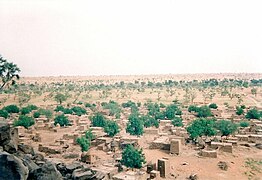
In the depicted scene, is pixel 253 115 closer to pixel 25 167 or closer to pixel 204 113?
pixel 204 113

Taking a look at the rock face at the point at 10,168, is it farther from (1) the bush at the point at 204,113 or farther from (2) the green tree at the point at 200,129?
(1) the bush at the point at 204,113

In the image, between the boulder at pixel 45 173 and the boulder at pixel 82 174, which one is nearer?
the boulder at pixel 45 173

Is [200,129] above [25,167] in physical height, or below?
below

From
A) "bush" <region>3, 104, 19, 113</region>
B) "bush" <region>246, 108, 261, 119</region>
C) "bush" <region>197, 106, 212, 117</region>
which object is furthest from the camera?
"bush" <region>3, 104, 19, 113</region>

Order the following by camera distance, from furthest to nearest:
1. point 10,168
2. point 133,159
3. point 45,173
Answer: point 133,159, point 45,173, point 10,168

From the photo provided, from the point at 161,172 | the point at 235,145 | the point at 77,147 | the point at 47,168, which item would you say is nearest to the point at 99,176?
the point at 47,168

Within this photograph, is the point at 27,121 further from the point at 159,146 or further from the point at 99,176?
the point at 99,176

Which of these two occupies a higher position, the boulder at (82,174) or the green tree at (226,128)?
the boulder at (82,174)

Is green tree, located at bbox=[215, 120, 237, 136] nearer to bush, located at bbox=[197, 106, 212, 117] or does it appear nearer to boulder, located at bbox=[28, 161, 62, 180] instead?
bush, located at bbox=[197, 106, 212, 117]

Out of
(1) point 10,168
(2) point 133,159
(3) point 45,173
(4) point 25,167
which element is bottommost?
(2) point 133,159

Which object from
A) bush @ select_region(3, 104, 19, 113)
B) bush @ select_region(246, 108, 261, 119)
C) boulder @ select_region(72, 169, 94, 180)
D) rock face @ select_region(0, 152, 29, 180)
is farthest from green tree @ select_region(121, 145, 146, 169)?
bush @ select_region(3, 104, 19, 113)

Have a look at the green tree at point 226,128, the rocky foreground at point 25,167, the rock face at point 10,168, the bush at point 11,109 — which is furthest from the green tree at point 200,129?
the bush at point 11,109

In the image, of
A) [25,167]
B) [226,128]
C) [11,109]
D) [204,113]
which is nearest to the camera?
[25,167]

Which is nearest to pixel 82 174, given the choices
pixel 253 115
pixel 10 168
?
pixel 10 168
